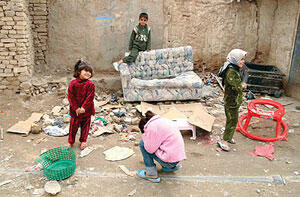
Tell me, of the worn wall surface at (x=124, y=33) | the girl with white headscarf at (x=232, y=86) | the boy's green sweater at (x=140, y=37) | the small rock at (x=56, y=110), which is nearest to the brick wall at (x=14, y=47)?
the worn wall surface at (x=124, y=33)

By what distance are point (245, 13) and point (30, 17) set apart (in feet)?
20.5

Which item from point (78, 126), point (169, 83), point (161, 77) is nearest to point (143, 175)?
point (78, 126)

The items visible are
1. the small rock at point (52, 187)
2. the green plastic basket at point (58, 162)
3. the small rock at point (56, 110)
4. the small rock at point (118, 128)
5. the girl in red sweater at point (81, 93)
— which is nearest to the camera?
the small rock at point (52, 187)

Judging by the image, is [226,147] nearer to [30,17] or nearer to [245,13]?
[245,13]

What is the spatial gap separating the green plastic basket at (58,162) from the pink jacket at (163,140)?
122cm

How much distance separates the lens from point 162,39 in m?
7.70

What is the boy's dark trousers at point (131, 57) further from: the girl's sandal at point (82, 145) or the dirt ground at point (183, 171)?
the girl's sandal at point (82, 145)

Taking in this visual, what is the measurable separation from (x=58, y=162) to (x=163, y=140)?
69.1 inches

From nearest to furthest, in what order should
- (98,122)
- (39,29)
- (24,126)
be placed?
1. (24,126)
2. (98,122)
3. (39,29)

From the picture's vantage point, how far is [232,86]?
410cm

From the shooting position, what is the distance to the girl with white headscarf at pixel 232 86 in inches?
159

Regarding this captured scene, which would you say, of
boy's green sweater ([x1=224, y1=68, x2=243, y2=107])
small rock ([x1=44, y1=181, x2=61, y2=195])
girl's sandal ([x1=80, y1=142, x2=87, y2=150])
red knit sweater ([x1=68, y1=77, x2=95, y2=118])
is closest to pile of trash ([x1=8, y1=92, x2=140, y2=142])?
girl's sandal ([x1=80, y1=142, x2=87, y2=150])

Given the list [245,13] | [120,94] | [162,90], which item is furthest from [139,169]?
[245,13]

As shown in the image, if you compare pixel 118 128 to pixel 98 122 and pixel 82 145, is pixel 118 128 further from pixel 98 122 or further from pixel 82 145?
pixel 82 145
